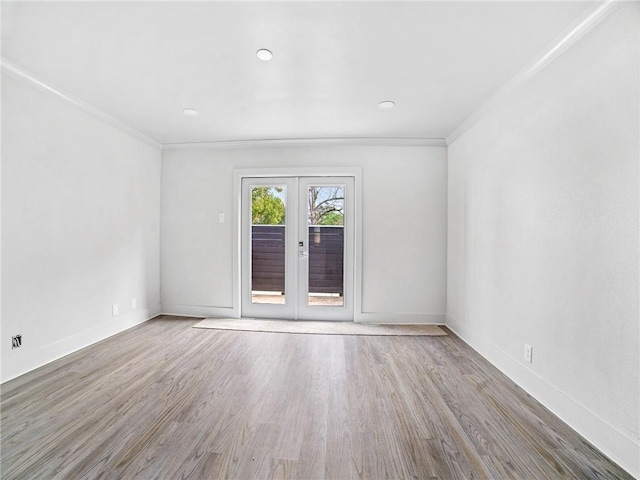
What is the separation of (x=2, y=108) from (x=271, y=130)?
92.2 inches

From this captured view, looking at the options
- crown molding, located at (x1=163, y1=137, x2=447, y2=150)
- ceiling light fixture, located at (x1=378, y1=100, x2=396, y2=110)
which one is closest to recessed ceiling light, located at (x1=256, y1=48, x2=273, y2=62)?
ceiling light fixture, located at (x1=378, y1=100, x2=396, y2=110)

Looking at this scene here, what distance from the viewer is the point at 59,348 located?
9.11ft

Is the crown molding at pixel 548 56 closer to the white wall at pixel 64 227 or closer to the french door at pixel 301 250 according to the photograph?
the french door at pixel 301 250

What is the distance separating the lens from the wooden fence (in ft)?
13.7

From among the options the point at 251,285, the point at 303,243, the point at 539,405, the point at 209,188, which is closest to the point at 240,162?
the point at 209,188

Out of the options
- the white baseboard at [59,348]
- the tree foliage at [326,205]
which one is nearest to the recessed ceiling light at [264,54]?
the tree foliage at [326,205]

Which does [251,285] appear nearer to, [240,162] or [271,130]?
[240,162]

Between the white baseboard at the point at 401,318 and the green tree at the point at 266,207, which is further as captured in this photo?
the green tree at the point at 266,207

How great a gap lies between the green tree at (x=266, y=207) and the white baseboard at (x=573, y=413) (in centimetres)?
293

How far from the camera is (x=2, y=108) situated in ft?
7.60

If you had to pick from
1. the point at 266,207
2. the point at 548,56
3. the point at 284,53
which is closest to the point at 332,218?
the point at 266,207

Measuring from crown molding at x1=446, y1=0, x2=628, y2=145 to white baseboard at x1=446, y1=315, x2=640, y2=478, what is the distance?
225 cm

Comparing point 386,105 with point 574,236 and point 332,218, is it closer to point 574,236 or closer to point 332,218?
point 332,218

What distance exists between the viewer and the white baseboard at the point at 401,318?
13.1 feet
